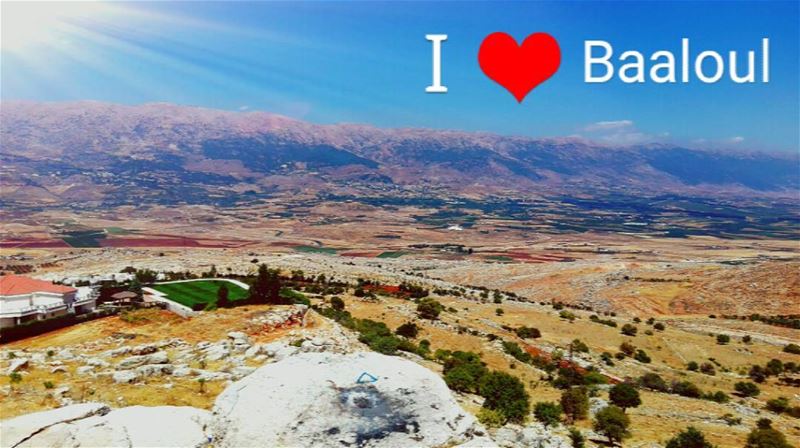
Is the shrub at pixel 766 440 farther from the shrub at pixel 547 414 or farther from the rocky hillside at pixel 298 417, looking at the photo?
the rocky hillside at pixel 298 417

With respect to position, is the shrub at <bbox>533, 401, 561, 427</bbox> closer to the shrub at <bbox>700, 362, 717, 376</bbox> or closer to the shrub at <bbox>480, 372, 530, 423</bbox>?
the shrub at <bbox>480, 372, 530, 423</bbox>

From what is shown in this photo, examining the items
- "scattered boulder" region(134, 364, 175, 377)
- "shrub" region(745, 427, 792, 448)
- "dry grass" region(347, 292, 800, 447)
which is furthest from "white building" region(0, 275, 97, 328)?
"shrub" region(745, 427, 792, 448)

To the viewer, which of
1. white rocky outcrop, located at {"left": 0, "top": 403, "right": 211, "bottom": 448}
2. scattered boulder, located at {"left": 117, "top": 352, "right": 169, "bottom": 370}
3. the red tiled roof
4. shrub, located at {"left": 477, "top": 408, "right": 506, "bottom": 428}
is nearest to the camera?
white rocky outcrop, located at {"left": 0, "top": 403, "right": 211, "bottom": 448}

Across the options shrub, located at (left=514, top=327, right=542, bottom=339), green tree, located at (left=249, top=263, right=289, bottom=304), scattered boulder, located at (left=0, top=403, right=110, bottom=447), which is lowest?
shrub, located at (left=514, top=327, right=542, bottom=339)

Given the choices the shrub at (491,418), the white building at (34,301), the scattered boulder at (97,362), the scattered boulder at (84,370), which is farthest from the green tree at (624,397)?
the white building at (34,301)

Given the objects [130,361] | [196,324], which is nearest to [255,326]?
[196,324]

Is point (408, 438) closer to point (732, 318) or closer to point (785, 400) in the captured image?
point (785, 400)

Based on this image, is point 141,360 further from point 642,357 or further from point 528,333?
point 642,357

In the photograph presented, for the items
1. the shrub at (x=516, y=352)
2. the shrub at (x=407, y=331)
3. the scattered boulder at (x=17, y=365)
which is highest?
the scattered boulder at (x=17, y=365)
